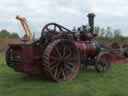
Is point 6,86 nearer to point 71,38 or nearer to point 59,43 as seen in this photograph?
point 59,43

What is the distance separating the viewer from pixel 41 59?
8781mm

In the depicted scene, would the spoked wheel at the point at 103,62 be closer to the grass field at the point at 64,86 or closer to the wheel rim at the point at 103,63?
the wheel rim at the point at 103,63

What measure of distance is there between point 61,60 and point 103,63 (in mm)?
2732

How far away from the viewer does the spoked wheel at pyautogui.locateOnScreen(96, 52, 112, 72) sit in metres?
11.3

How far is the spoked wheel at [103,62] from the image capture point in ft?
37.2

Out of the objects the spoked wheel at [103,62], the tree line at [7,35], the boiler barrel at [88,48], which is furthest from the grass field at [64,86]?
the tree line at [7,35]

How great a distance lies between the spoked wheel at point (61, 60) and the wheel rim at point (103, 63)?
1.82 metres

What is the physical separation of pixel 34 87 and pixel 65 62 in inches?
63.8

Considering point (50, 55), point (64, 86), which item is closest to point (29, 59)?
point (50, 55)

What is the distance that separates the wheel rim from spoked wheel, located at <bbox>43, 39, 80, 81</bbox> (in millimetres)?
1816

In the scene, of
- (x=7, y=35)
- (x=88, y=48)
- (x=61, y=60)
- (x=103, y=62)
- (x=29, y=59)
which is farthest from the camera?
(x=7, y=35)

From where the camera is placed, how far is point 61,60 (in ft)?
30.2

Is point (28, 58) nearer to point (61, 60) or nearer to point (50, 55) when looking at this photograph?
point (50, 55)

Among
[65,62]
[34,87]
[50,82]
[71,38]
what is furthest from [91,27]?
[34,87]
